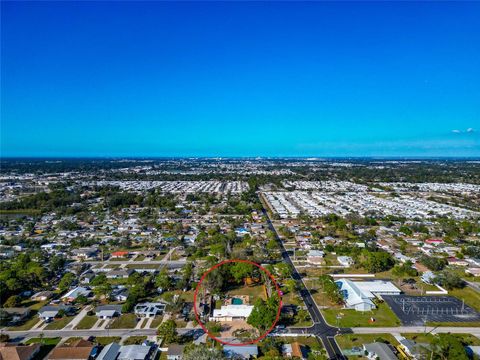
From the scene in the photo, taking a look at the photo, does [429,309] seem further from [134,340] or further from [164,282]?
[134,340]

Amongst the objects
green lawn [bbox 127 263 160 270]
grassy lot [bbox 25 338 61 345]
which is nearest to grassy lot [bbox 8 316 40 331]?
grassy lot [bbox 25 338 61 345]

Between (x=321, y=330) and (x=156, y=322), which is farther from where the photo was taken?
(x=156, y=322)

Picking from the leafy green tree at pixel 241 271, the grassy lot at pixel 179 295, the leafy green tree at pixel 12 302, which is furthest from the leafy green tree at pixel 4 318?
the leafy green tree at pixel 241 271

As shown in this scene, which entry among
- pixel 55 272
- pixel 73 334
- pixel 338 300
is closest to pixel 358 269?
pixel 338 300

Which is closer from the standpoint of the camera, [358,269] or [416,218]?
[358,269]

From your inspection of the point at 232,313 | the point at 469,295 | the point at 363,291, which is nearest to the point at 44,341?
the point at 232,313

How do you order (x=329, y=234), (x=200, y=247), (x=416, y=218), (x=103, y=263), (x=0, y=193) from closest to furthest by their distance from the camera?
(x=103, y=263) → (x=200, y=247) → (x=329, y=234) → (x=416, y=218) → (x=0, y=193)

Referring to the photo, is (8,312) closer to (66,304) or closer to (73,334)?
(66,304)
